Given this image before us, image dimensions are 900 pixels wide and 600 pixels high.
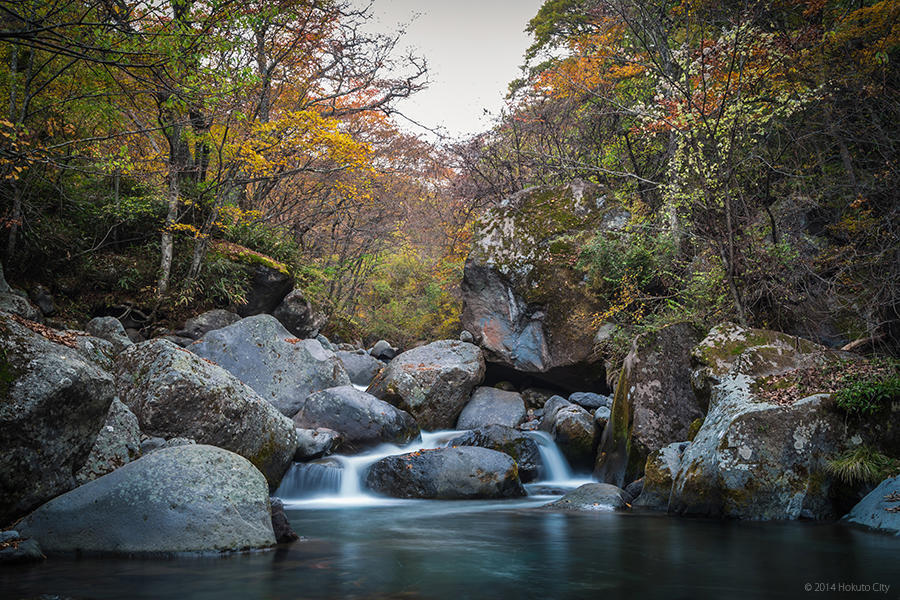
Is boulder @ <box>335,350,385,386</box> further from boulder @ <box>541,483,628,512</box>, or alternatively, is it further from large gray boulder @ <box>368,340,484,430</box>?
boulder @ <box>541,483,628,512</box>

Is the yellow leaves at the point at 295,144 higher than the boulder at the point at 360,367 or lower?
higher

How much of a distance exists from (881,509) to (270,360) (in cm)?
941

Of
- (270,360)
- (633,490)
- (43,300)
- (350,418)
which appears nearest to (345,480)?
(350,418)

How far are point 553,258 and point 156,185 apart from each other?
10106 mm

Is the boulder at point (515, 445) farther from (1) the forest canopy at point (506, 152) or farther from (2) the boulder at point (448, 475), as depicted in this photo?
(1) the forest canopy at point (506, 152)

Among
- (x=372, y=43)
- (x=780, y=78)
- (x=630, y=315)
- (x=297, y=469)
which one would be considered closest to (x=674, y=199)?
(x=630, y=315)

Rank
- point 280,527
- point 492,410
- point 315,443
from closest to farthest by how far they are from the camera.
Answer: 1. point 280,527
2. point 315,443
3. point 492,410

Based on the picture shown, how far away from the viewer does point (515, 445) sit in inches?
383

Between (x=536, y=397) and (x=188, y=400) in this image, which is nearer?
(x=188, y=400)

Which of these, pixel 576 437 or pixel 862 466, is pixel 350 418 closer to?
pixel 576 437

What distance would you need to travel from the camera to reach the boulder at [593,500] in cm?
722

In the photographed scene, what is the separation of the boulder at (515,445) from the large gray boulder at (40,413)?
6.49 meters

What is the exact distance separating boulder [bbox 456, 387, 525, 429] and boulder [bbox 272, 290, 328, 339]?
17.6 feet

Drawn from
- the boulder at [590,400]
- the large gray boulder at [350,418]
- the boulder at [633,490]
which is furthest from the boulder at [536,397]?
the boulder at [633,490]
